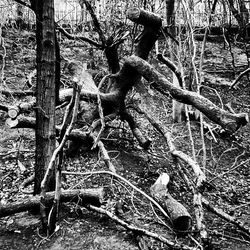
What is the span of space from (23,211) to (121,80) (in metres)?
2.65

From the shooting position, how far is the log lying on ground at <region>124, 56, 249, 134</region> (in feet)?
11.4

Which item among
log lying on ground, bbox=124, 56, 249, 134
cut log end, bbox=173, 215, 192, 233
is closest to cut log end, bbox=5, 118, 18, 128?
log lying on ground, bbox=124, 56, 249, 134

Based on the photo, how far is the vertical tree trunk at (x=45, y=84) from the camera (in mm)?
3373

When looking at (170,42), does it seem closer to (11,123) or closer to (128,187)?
(128,187)

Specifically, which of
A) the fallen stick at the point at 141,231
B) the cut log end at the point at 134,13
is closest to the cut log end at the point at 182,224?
the fallen stick at the point at 141,231

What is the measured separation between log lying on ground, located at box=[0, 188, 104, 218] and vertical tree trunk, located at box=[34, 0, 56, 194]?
23 centimetres

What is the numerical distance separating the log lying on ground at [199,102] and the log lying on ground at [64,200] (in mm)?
1552

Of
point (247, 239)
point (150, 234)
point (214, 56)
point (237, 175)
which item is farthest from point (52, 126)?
point (214, 56)

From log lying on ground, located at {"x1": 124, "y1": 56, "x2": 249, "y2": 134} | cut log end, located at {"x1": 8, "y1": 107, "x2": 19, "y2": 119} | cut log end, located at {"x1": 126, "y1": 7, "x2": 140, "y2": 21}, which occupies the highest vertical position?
cut log end, located at {"x1": 126, "y1": 7, "x2": 140, "y2": 21}

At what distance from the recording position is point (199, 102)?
12.5ft

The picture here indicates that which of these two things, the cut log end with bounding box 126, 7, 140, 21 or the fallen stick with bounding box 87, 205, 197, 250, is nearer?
the fallen stick with bounding box 87, 205, 197, 250

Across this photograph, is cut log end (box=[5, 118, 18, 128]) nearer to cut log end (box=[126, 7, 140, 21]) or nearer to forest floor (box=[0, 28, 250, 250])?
forest floor (box=[0, 28, 250, 250])

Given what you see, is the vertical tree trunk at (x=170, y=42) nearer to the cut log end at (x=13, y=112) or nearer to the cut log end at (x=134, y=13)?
the cut log end at (x=134, y=13)

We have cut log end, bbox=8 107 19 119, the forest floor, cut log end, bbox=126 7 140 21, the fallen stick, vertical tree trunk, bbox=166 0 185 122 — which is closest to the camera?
the fallen stick
